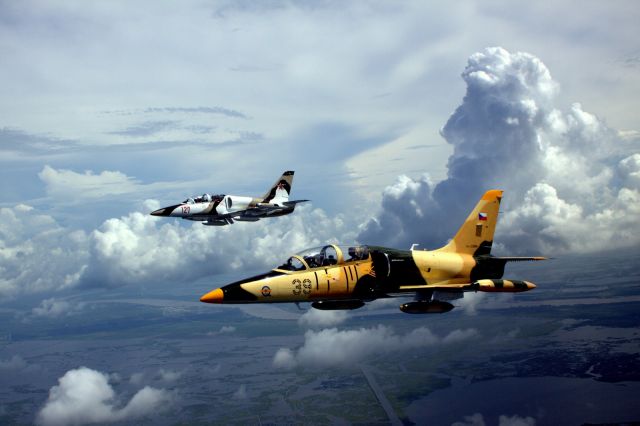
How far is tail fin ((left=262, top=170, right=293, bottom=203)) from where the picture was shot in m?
73.2

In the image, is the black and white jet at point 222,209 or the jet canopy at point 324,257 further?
the black and white jet at point 222,209

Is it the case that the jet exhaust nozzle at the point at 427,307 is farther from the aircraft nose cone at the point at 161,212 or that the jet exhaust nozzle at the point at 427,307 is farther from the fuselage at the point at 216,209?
the aircraft nose cone at the point at 161,212

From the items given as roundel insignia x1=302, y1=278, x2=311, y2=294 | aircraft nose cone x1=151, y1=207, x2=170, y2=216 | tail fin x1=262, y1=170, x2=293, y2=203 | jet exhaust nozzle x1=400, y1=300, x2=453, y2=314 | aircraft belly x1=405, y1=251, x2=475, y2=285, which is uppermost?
tail fin x1=262, y1=170, x2=293, y2=203

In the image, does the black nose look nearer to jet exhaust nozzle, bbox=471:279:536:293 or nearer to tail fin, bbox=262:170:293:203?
tail fin, bbox=262:170:293:203

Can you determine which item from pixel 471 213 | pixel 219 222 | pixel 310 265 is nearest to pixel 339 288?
pixel 310 265

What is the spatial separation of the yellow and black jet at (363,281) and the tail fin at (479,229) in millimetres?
1413

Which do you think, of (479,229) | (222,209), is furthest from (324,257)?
(222,209)

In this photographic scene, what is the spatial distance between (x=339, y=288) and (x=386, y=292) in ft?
10.7

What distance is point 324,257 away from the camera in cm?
3083

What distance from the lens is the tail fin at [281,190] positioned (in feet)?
240

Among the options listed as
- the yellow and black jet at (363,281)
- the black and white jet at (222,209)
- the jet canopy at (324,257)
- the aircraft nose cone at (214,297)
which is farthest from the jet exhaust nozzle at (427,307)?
the black and white jet at (222,209)

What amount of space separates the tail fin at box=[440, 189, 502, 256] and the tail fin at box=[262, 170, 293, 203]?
126 feet

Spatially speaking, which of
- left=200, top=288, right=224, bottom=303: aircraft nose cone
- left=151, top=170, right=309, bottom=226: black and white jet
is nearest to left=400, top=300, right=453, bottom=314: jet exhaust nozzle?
left=200, top=288, right=224, bottom=303: aircraft nose cone

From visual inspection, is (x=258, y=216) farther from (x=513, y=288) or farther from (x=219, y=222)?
(x=513, y=288)
